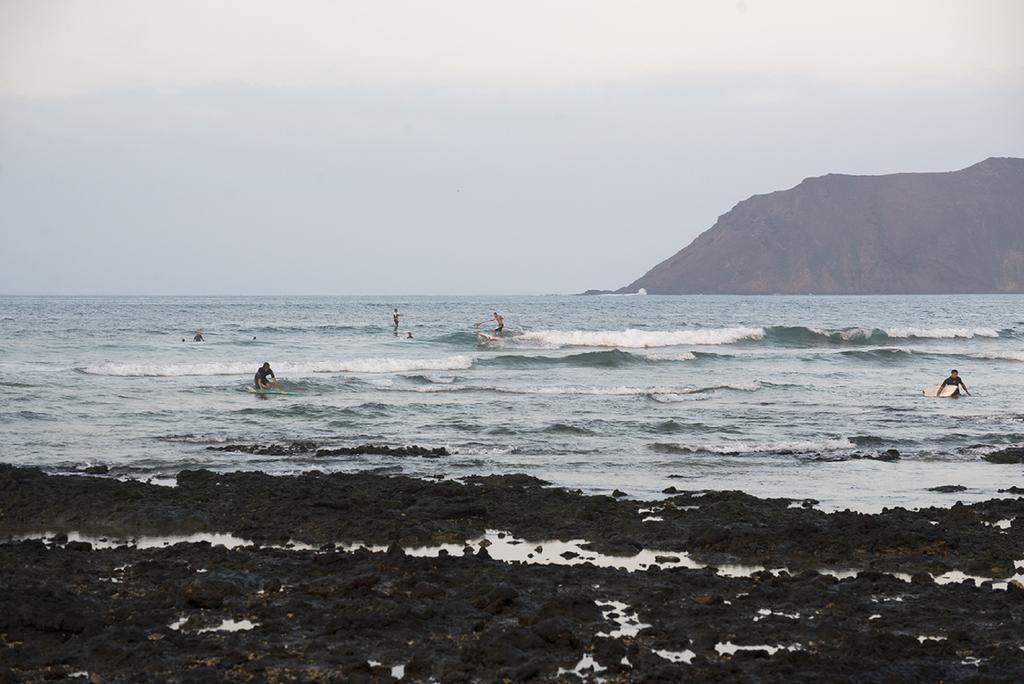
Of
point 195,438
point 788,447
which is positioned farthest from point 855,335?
point 195,438

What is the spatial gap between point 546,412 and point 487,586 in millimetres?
15937

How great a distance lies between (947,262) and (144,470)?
19943 cm

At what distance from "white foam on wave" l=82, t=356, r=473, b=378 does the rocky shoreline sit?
22311 millimetres

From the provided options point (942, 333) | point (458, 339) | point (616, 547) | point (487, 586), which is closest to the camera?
point (487, 586)

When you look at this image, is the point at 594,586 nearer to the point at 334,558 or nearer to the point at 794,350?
the point at 334,558

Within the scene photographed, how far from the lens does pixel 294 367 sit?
131 ft

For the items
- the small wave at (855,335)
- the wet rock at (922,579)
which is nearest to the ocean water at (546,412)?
the wet rock at (922,579)

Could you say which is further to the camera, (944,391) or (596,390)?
(596,390)

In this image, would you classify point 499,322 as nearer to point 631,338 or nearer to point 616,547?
point 631,338

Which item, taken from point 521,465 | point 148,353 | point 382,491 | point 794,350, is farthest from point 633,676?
point 794,350

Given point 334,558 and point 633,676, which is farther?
point 334,558

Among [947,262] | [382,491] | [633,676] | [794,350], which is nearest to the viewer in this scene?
[633,676]

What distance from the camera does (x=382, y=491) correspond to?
14312mm

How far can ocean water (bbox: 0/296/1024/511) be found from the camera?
17.4m
